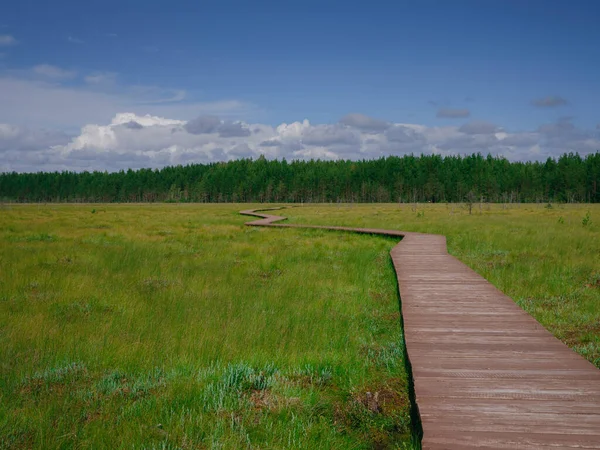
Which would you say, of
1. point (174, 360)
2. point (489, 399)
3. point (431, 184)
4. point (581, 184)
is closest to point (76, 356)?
point (174, 360)

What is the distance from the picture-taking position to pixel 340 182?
113 meters

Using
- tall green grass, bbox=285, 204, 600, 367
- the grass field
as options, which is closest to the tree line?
tall green grass, bbox=285, 204, 600, 367

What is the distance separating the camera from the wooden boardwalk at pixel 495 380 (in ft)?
9.70

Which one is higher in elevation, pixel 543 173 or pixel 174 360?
pixel 543 173

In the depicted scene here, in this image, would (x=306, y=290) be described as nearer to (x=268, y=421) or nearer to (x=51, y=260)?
(x=268, y=421)

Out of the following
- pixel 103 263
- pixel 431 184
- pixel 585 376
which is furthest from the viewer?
pixel 431 184

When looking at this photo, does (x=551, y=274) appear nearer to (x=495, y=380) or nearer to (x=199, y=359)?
(x=495, y=380)

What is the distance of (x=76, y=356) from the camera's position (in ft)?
16.8

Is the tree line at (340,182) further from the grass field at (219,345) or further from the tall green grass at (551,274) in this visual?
the grass field at (219,345)

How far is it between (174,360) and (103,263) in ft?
27.0

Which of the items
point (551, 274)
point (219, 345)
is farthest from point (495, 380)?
point (551, 274)

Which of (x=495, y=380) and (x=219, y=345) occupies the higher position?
(x=495, y=380)

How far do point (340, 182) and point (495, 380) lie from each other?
110621mm

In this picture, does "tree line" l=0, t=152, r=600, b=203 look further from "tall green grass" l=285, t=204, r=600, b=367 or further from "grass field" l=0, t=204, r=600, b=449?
"grass field" l=0, t=204, r=600, b=449
